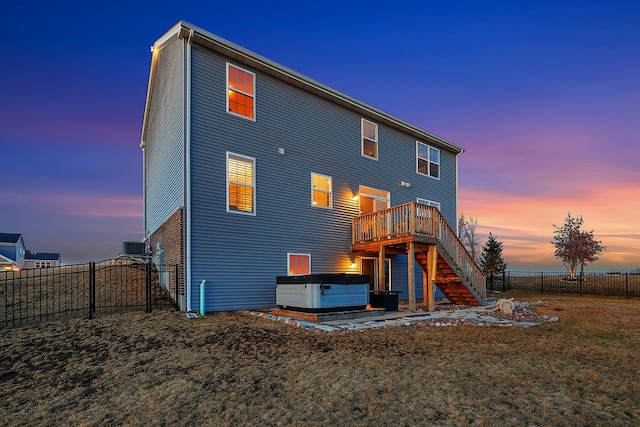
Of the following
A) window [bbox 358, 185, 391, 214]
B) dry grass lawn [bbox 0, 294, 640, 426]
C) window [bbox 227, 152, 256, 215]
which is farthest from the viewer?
window [bbox 358, 185, 391, 214]

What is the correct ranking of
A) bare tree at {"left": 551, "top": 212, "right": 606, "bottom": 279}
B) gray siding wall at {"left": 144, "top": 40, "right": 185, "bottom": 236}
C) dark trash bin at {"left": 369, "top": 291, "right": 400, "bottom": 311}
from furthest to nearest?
bare tree at {"left": 551, "top": 212, "right": 606, "bottom": 279} < dark trash bin at {"left": 369, "top": 291, "right": 400, "bottom": 311} < gray siding wall at {"left": 144, "top": 40, "right": 185, "bottom": 236}

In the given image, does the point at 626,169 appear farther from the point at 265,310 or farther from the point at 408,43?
the point at 265,310

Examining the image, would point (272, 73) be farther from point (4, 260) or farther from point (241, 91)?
point (4, 260)

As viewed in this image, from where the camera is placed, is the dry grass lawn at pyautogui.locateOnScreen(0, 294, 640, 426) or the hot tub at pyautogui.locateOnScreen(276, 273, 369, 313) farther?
the hot tub at pyautogui.locateOnScreen(276, 273, 369, 313)

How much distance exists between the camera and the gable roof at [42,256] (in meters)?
47.4

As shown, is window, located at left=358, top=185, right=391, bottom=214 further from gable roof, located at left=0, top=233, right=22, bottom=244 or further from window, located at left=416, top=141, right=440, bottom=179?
gable roof, located at left=0, top=233, right=22, bottom=244

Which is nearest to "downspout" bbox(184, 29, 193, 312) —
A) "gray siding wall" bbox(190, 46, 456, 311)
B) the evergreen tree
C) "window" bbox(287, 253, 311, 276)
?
"gray siding wall" bbox(190, 46, 456, 311)

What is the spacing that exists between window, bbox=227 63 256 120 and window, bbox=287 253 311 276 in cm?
489

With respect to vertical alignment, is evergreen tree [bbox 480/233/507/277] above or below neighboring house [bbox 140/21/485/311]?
below

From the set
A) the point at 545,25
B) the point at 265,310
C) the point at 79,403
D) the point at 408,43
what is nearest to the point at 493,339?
the point at 265,310

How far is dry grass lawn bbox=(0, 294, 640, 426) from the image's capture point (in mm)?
3783

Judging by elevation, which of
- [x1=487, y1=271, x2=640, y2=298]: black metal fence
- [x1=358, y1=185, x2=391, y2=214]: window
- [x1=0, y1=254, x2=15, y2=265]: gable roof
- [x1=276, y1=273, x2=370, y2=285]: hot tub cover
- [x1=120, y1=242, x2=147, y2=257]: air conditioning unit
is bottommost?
[x1=487, y1=271, x2=640, y2=298]: black metal fence

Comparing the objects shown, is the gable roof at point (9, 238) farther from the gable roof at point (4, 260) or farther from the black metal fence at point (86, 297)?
the black metal fence at point (86, 297)

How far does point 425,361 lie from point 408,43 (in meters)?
17.0
